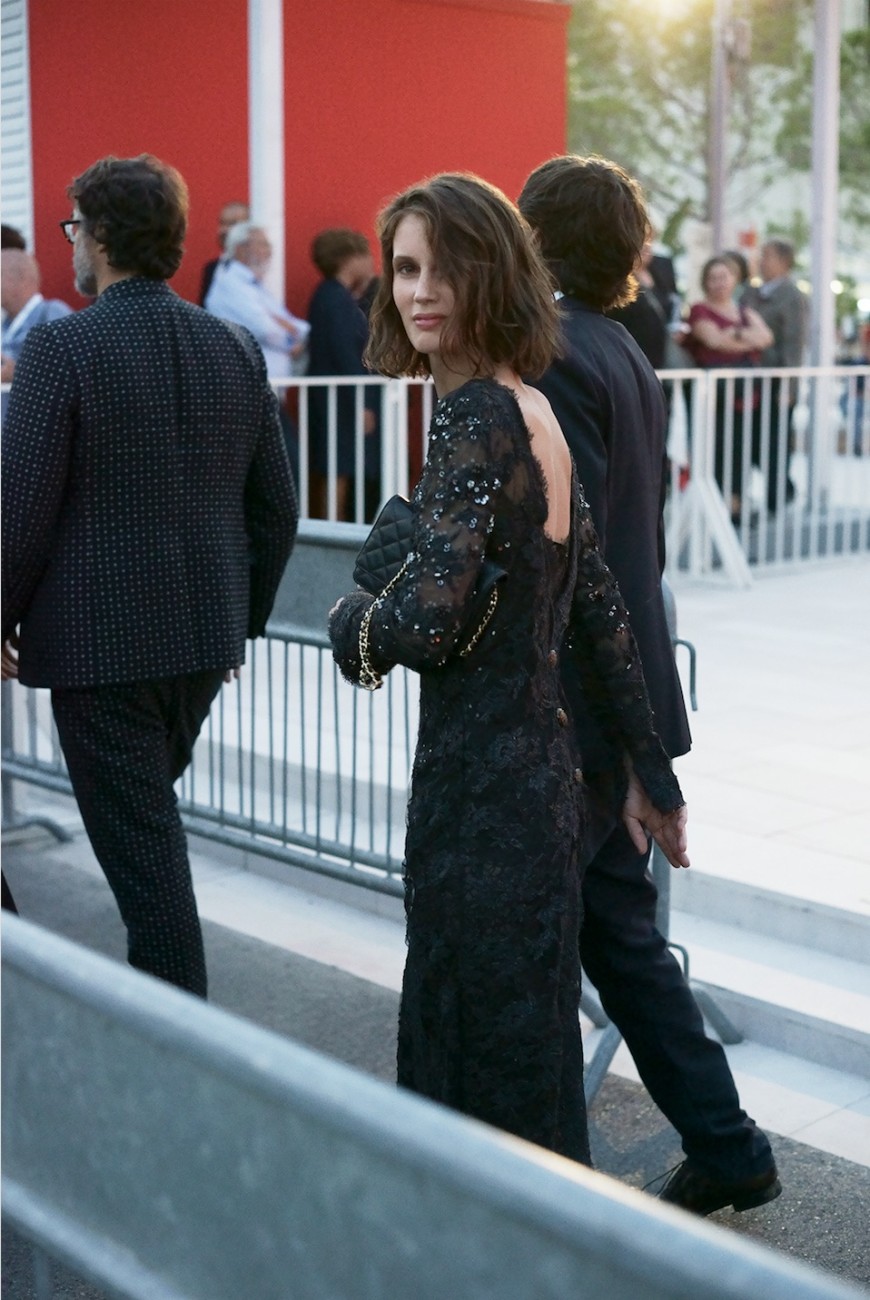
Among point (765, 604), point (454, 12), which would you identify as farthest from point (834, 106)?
point (765, 604)

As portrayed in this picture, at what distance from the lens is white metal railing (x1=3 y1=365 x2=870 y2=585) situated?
9.39m

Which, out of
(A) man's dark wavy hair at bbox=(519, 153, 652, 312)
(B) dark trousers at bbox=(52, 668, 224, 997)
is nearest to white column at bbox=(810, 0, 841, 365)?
(B) dark trousers at bbox=(52, 668, 224, 997)

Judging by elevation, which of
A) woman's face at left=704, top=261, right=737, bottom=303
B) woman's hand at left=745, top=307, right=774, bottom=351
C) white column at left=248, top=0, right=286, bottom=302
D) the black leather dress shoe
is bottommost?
the black leather dress shoe

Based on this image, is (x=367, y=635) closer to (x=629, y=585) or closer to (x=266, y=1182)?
(x=629, y=585)

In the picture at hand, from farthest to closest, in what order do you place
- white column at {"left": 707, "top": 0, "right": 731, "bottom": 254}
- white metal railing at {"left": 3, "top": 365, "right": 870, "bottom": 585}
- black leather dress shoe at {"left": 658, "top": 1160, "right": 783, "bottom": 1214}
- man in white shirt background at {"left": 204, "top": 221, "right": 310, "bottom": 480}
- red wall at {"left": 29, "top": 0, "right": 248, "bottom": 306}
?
white column at {"left": 707, "top": 0, "right": 731, "bottom": 254}, red wall at {"left": 29, "top": 0, "right": 248, "bottom": 306}, man in white shirt background at {"left": 204, "top": 221, "right": 310, "bottom": 480}, white metal railing at {"left": 3, "top": 365, "right": 870, "bottom": 585}, black leather dress shoe at {"left": 658, "top": 1160, "right": 783, "bottom": 1214}

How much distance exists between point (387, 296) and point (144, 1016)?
1.57 metres

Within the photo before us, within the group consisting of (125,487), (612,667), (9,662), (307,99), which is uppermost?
(307,99)

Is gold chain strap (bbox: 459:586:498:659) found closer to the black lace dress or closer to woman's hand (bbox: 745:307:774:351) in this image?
the black lace dress

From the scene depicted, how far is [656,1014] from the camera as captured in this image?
3283 millimetres

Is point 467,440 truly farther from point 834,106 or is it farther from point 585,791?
point 834,106

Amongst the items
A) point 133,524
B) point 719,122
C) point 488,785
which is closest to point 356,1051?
point 133,524

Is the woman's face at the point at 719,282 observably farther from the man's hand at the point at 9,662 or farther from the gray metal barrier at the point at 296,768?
the man's hand at the point at 9,662

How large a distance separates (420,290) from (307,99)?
9.02 m

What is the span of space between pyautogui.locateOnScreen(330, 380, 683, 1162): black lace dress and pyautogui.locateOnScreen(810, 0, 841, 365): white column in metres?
10.3
